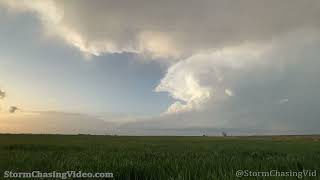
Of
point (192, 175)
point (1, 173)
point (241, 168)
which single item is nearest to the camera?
point (192, 175)

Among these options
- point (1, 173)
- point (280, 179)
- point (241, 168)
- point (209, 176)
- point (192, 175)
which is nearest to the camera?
point (280, 179)

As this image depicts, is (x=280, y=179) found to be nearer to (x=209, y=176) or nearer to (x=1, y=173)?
(x=209, y=176)

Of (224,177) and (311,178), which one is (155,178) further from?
(311,178)

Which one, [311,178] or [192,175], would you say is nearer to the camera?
[311,178]

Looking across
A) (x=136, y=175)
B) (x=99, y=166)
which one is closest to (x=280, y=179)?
(x=136, y=175)

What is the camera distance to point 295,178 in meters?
6.86

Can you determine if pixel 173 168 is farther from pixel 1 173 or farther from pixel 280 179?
pixel 1 173

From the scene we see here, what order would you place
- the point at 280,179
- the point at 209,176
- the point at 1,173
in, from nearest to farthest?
the point at 280,179
the point at 209,176
the point at 1,173

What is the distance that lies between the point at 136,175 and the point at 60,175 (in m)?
1.65

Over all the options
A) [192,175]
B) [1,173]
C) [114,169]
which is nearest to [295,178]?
[192,175]

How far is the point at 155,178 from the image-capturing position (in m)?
8.33

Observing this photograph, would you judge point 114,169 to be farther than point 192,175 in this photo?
Yes

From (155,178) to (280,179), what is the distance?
2721 mm

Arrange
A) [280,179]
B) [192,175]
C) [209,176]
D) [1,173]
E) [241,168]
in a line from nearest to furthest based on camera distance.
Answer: [280,179] < [209,176] < [192,175] < [1,173] < [241,168]
